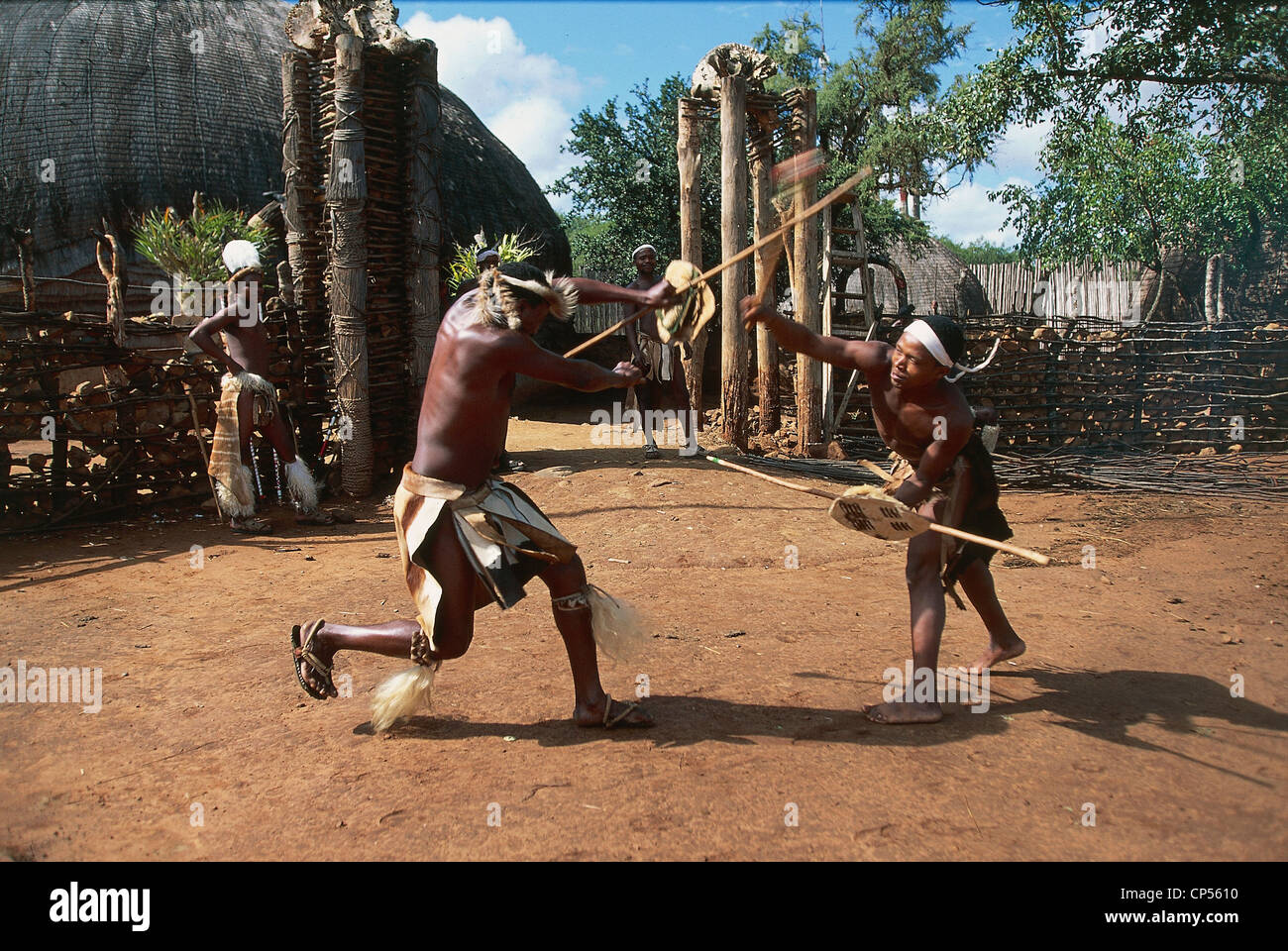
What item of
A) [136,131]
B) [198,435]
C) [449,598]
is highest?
[136,131]

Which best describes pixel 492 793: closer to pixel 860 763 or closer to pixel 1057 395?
pixel 860 763

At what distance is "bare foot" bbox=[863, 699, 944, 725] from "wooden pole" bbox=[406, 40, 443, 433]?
18.4 ft

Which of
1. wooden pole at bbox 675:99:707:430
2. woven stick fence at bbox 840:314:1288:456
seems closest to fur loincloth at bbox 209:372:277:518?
wooden pole at bbox 675:99:707:430

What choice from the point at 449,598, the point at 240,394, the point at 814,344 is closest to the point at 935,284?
the point at 240,394

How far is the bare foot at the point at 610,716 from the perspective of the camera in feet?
11.1

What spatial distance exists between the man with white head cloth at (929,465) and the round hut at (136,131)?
10.5 meters

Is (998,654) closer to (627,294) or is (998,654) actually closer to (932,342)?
(932,342)

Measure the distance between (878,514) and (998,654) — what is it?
103 cm

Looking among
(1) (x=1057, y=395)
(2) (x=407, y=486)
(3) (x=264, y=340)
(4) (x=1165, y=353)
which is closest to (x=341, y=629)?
(2) (x=407, y=486)

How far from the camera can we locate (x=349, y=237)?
301 inches

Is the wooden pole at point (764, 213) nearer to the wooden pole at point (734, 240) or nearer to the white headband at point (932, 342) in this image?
the wooden pole at point (734, 240)

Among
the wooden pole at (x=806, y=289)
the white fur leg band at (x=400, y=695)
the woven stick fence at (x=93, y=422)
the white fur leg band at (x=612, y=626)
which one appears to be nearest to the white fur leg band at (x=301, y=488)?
the woven stick fence at (x=93, y=422)

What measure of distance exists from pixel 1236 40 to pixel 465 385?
10.4 m

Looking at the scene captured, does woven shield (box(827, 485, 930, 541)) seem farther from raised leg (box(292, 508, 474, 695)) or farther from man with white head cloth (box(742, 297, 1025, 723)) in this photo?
raised leg (box(292, 508, 474, 695))
